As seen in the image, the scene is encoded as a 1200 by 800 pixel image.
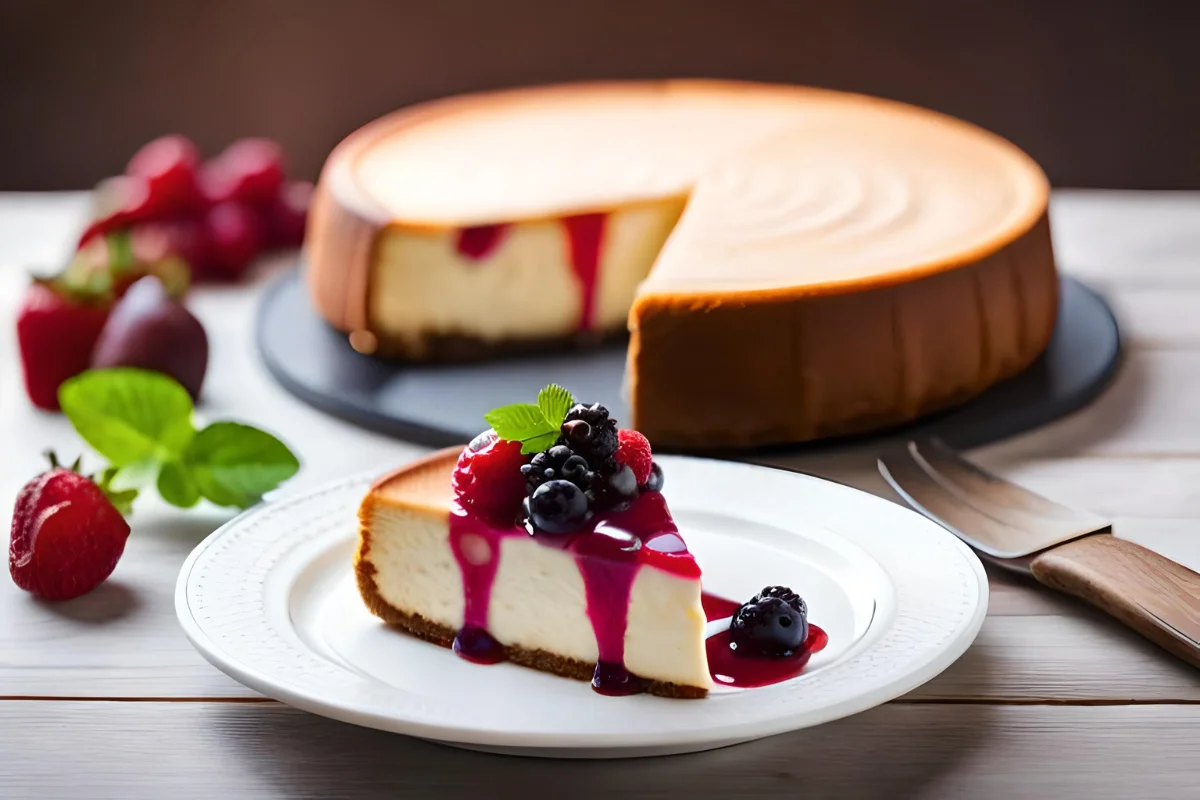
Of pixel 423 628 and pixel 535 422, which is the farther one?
pixel 423 628

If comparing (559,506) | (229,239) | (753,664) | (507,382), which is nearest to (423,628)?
(559,506)

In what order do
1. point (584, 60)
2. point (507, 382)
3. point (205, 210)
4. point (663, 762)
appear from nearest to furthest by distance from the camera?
1. point (663, 762)
2. point (507, 382)
3. point (205, 210)
4. point (584, 60)

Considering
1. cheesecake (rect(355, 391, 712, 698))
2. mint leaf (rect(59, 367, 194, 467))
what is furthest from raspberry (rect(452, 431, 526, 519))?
mint leaf (rect(59, 367, 194, 467))

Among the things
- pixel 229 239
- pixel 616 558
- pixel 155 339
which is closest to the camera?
pixel 616 558

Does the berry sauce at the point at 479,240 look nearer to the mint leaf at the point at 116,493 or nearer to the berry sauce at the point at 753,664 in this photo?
the mint leaf at the point at 116,493

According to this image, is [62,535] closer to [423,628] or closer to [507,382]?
[423,628]

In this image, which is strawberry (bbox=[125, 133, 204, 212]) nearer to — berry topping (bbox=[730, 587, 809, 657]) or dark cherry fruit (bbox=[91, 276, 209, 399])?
dark cherry fruit (bbox=[91, 276, 209, 399])

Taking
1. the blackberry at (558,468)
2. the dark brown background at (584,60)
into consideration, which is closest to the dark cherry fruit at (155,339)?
the blackberry at (558,468)
